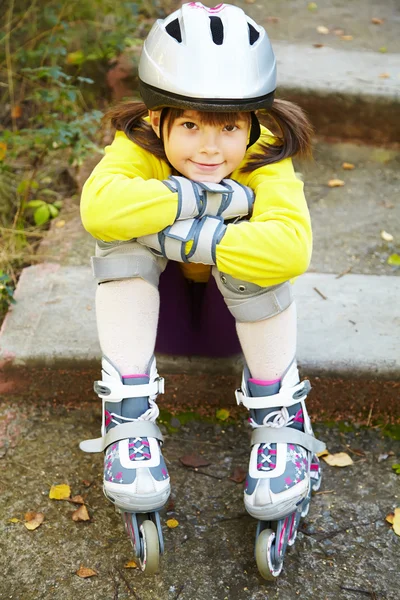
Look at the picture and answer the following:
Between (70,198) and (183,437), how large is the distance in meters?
1.43

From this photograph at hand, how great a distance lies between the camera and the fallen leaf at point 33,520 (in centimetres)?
194

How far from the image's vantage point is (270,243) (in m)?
1.72

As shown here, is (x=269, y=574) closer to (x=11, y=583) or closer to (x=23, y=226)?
(x=11, y=583)

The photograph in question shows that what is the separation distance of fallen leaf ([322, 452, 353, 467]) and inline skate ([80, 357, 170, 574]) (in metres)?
0.59

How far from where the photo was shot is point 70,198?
3268 mm

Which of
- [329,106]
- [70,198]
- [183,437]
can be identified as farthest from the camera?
[329,106]

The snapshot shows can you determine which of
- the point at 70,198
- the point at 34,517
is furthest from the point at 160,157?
the point at 70,198

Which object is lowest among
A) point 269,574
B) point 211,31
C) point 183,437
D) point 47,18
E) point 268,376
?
point 183,437

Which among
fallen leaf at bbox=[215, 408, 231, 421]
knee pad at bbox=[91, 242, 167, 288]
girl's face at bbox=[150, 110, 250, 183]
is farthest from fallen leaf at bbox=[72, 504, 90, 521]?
girl's face at bbox=[150, 110, 250, 183]

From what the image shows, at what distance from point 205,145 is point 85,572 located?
1.10 metres

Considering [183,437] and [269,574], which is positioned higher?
[269,574]

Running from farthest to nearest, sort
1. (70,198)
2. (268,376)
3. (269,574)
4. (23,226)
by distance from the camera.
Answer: (70,198) < (23,226) < (268,376) < (269,574)

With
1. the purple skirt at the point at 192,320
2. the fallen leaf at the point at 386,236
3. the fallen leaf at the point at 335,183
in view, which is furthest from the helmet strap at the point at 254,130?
the fallen leaf at the point at 335,183

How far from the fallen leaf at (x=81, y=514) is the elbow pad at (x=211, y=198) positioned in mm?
839
